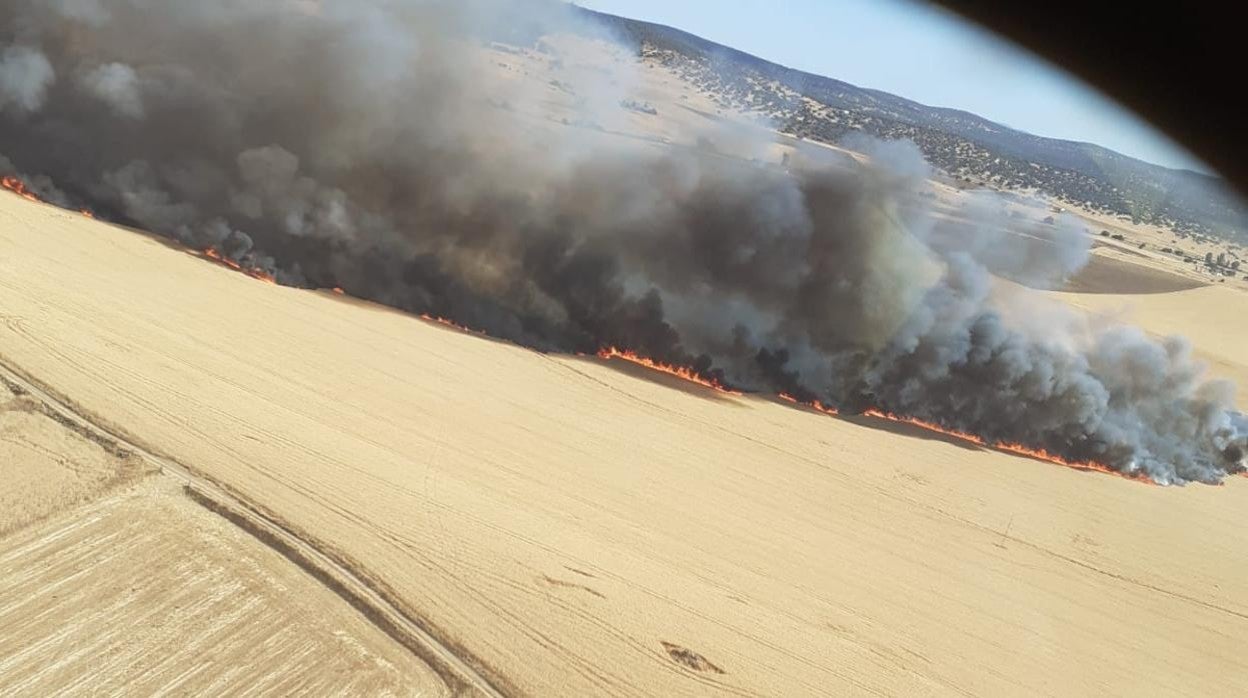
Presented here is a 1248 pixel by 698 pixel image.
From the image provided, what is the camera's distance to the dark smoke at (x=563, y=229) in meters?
20.6

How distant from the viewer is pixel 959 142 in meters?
76.2

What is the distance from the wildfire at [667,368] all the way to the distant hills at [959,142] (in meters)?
41.2

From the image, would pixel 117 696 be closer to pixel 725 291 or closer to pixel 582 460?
pixel 582 460

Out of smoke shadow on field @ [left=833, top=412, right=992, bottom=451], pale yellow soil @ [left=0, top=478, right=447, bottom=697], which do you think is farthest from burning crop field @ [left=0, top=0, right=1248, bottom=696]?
smoke shadow on field @ [left=833, top=412, right=992, bottom=451]

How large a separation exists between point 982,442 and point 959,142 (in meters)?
64.7

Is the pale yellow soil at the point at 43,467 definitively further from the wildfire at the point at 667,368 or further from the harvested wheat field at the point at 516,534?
the wildfire at the point at 667,368

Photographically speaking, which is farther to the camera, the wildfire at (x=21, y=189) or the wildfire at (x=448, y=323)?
the wildfire at (x=21, y=189)

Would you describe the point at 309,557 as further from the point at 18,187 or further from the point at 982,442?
the point at 18,187

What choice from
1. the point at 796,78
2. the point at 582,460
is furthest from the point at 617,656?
the point at 796,78

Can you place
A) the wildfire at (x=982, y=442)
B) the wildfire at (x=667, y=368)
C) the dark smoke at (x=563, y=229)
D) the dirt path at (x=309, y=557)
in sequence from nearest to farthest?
1. the dirt path at (x=309, y=557)
2. the wildfire at (x=982, y=442)
3. the wildfire at (x=667, y=368)
4. the dark smoke at (x=563, y=229)

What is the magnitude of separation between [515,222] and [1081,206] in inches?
2272

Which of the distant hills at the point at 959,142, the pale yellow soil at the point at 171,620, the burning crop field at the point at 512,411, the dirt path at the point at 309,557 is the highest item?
the distant hills at the point at 959,142

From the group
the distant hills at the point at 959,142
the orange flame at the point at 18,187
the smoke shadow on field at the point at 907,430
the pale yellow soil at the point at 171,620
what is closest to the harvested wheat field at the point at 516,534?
the pale yellow soil at the point at 171,620

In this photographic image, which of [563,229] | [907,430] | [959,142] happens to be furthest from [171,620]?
[959,142]
